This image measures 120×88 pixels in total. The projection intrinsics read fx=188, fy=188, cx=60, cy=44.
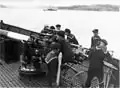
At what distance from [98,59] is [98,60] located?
19 mm

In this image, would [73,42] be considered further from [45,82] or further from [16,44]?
[16,44]

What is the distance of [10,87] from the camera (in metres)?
3.50

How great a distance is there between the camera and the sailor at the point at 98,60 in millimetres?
2762

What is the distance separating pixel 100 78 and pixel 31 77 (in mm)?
1571

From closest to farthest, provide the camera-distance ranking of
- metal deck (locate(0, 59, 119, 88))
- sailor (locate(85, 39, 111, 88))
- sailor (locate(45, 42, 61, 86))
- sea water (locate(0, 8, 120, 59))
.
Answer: sailor (locate(85, 39, 111, 88))
sailor (locate(45, 42, 61, 86))
metal deck (locate(0, 59, 119, 88))
sea water (locate(0, 8, 120, 59))

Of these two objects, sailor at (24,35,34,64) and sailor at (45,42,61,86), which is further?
sailor at (24,35,34,64)

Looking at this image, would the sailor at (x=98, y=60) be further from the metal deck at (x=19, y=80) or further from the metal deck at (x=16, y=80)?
the metal deck at (x=16, y=80)

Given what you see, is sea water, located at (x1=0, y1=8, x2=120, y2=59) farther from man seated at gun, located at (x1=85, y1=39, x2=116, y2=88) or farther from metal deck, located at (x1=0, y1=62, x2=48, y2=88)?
man seated at gun, located at (x1=85, y1=39, x2=116, y2=88)

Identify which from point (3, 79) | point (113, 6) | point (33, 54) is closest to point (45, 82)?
point (33, 54)

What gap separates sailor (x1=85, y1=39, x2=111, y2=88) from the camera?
2.76m

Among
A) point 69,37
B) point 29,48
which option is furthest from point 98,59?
point 29,48

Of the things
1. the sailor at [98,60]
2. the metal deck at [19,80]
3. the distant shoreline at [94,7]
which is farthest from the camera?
the distant shoreline at [94,7]

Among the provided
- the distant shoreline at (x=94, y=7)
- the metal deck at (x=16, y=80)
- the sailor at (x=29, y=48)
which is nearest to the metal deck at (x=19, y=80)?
the metal deck at (x=16, y=80)

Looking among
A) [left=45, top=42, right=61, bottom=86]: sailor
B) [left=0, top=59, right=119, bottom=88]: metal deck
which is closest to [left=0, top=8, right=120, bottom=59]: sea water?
[left=0, top=59, right=119, bottom=88]: metal deck
